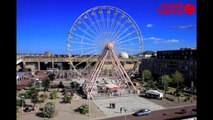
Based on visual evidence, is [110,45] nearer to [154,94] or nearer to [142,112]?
[154,94]

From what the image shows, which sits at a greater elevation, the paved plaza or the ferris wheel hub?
the ferris wheel hub

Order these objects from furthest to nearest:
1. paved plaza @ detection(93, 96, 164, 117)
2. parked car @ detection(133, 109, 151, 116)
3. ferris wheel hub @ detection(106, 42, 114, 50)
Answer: ferris wheel hub @ detection(106, 42, 114, 50) < paved plaza @ detection(93, 96, 164, 117) < parked car @ detection(133, 109, 151, 116)

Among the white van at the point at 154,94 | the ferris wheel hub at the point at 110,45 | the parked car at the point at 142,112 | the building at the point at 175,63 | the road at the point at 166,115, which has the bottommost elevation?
the road at the point at 166,115

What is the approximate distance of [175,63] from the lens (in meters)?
40.1

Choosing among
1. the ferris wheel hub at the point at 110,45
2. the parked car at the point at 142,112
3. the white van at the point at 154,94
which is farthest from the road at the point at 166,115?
the ferris wheel hub at the point at 110,45

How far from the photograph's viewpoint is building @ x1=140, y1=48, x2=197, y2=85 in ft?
117

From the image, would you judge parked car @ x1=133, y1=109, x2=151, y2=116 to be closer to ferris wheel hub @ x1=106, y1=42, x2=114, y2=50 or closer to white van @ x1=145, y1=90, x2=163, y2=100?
white van @ x1=145, y1=90, x2=163, y2=100

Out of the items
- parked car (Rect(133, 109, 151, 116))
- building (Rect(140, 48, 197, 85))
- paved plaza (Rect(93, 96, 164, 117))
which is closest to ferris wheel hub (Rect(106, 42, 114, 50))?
paved plaza (Rect(93, 96, 164, 117))

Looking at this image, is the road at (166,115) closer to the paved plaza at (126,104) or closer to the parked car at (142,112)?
the parked car at (142,112)

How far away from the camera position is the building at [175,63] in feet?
117

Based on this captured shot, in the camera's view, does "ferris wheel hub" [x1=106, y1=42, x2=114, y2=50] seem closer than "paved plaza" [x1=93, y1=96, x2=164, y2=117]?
No

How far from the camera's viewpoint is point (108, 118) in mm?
18688
